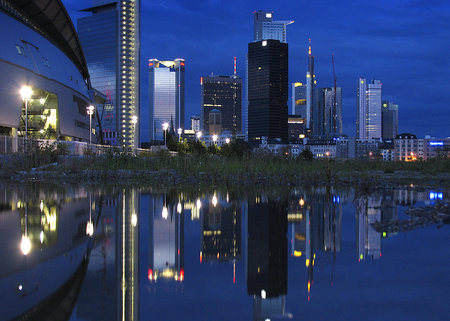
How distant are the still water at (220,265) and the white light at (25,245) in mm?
13

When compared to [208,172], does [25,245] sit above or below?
below

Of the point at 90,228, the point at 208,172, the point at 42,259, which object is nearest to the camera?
the point at 42,259

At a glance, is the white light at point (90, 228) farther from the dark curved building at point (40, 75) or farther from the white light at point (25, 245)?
the dark curved building at point (40, 75)

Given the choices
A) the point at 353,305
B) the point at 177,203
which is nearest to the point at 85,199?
the point at 177,203

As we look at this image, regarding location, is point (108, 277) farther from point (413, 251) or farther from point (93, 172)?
point (93, 172)

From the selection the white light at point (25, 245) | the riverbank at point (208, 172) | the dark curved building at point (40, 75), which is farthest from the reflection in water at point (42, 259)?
the dark curved building at point (40, 75)

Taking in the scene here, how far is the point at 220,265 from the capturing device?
5051mm

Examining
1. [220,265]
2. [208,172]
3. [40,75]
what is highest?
[40,75]

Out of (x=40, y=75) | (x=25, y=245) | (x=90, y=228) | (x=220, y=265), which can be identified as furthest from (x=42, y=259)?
(x=40, y=75)

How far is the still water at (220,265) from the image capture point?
3520 millimetres

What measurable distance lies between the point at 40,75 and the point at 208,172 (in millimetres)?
33766

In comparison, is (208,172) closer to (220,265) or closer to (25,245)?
(25,245)

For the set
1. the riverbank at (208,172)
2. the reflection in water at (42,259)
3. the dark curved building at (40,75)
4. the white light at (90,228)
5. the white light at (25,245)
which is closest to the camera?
the reflection in water at (42,259)

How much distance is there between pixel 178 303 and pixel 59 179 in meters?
17.4
